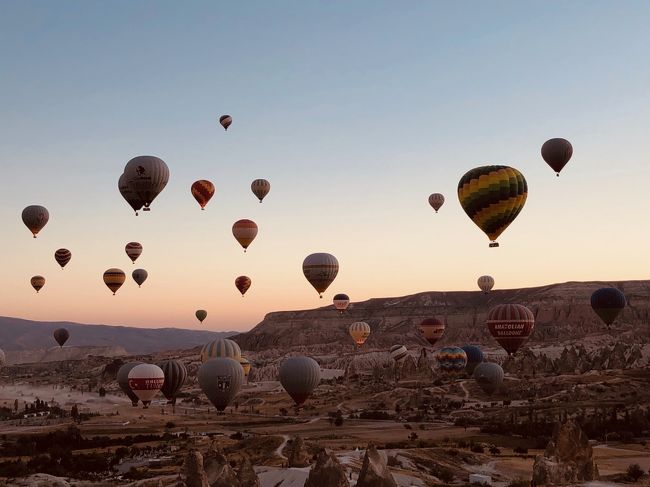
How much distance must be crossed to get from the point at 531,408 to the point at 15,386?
11130 cm

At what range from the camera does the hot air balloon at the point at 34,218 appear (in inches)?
3159

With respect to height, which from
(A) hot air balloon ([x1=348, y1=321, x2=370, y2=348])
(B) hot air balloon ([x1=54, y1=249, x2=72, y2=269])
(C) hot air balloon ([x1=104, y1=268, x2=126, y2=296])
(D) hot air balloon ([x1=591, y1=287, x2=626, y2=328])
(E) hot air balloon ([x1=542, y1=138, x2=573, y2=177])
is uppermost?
(E) hot air balloon ([x1=542, y1=138, x2=573, y2=177])

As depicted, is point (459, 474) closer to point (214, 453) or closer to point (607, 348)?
point (214, 453)

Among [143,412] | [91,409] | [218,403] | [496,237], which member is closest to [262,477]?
[218,403]

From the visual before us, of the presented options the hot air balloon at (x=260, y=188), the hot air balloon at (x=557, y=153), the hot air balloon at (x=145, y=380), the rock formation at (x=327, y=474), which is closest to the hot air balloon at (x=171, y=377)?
the hot air balloon at (x=145, y=380)

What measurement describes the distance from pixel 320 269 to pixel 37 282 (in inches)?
2446

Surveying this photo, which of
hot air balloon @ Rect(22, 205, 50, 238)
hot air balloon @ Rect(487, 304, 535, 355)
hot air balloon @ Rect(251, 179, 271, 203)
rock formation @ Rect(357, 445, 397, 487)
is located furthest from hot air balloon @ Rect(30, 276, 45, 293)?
rock formation @ Rect(357, 445, 397, 487)

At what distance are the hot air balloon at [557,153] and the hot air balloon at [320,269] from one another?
2157 cm

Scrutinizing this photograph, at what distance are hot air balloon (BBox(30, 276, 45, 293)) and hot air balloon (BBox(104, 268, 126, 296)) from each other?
2155cm

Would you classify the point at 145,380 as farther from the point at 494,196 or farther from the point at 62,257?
the point at 62,257

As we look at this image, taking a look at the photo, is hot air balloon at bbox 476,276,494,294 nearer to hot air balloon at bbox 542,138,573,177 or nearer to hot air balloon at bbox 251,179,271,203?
hot air balloon at bbox 251,179,271,203

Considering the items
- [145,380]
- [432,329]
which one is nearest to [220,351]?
[145,380]

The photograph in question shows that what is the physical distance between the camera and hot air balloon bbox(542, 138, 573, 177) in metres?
64.0

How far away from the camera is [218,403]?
51969 mm
